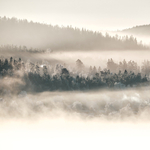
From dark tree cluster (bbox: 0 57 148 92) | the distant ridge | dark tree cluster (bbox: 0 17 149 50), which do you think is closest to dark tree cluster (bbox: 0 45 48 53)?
dark tree cluster (bbox: 0 17 149 50)

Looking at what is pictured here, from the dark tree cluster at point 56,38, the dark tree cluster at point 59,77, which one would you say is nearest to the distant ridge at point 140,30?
the dark tree cluster at point 56,38

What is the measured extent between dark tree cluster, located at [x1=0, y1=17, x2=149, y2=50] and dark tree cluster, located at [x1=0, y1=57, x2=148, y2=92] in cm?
1141

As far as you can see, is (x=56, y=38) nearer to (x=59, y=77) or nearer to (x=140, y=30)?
(x=59, y=77)

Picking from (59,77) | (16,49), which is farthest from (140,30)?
(59,77)

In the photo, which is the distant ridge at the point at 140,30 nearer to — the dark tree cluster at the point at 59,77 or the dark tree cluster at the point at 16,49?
the dark tree cluster at the point at 59,77

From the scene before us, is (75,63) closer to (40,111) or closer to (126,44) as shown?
(40,111)

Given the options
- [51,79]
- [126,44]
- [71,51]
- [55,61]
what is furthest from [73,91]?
[126,44]

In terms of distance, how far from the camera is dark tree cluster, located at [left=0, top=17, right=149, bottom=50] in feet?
181

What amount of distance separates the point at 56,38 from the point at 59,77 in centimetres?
2080

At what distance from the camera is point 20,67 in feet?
135

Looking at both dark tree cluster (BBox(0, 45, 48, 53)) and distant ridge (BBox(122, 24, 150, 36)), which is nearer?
dark tree cluster (BBox(0, 45, 48, 53))

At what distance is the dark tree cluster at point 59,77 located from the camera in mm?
40031

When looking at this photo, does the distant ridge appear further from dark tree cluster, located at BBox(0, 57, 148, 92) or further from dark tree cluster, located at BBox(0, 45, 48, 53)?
dark tree cluster, located at BBox(0, 45, 48, 53)

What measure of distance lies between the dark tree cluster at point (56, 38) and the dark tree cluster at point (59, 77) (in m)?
11.4
